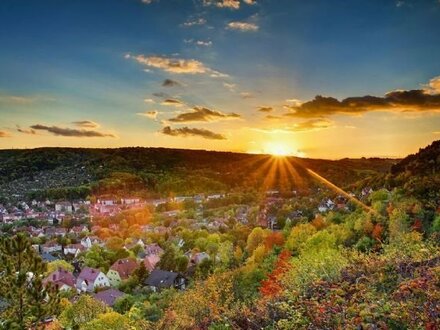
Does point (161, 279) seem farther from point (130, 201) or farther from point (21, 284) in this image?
point (130, 201)

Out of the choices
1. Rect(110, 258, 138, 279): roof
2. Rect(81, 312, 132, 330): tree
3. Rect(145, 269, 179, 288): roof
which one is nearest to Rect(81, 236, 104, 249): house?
Rect(110, 258, 138, 279): roof

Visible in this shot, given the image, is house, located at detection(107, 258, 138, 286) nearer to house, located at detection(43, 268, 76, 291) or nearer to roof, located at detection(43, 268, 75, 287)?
house, located at detection(43, 268, 76, 291)

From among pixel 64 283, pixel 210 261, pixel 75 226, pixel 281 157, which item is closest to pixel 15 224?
pixel 75 226

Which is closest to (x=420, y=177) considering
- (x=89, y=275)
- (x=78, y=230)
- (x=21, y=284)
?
(x=89, y=275)

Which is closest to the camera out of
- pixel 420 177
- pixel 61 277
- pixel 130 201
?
pixel 61 277

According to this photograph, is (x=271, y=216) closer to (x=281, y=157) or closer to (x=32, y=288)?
(x=32, y=288)
